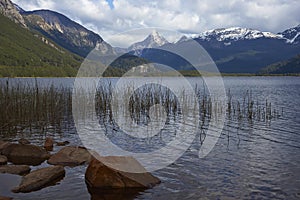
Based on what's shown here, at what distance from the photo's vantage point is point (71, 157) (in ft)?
45.2

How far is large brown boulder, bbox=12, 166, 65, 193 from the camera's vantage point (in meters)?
10.4

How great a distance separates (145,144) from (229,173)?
631 centimetres

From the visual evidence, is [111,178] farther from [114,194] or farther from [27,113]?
[27,113]

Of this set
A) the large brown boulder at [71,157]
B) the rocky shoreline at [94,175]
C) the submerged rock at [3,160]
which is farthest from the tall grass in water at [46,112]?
the rocky shoreline at [94,175]

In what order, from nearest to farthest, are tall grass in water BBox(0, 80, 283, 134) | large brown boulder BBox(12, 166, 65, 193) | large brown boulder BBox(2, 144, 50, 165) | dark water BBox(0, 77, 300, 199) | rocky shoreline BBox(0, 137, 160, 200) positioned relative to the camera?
dark water BBox(0, 77, 300, 199), large brown boulder BBox(12, 166, 65, 193), rocky shoreline BBox(0, 137, 160, 200), large brown boulder BBox(2, 144, 50, 165), tall grass in water BBox(0, 80, 283, 134)

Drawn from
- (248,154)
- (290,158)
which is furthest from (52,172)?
(290,158)

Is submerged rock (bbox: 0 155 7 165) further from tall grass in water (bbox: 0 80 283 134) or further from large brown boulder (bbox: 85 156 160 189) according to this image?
tall grass in water (bbox: 0 80 283 134)

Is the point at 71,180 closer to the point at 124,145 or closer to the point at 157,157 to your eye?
the point at 157,157

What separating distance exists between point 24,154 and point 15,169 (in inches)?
87.8

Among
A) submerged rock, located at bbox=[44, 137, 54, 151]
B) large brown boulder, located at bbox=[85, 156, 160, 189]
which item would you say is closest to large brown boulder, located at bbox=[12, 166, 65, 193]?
large brown boulder, located at bbox=[85, 156, 160, 189]

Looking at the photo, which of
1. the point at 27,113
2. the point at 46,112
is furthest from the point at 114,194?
the point at 46,112

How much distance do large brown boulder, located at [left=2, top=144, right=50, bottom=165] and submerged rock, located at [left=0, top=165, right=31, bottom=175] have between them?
1252mm

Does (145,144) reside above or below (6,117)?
below

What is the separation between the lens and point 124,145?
17.6m
